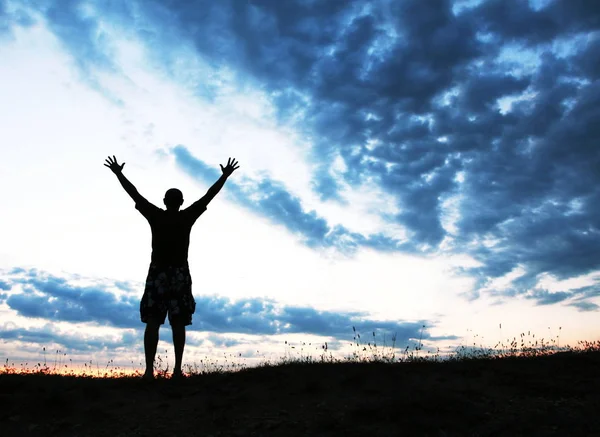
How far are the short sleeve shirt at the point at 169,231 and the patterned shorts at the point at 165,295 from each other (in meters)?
0.17

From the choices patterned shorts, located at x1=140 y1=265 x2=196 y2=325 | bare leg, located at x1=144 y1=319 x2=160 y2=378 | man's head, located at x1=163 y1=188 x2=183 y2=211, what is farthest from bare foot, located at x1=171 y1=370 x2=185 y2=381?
man's head, located at x1=163 y1=188 x2=183 y2=211

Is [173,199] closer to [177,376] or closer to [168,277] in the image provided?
[168,277]

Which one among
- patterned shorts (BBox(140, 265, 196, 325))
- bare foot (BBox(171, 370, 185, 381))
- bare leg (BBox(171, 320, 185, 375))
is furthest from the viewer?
bare foot (BBox(171, 370, 185, 381))

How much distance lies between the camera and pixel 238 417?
7.35 m

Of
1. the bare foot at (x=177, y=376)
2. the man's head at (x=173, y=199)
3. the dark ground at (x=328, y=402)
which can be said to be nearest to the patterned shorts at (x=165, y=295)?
the bare foot at (x=177, y=376)

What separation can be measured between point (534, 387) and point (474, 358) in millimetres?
2605

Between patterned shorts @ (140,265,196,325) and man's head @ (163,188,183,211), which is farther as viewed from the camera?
man's head @ (163,188,183,211)

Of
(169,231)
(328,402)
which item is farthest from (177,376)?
(328,402)

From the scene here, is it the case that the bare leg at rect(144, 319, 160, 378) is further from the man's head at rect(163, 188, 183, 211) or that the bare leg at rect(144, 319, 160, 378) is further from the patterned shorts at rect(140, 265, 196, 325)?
the man's head at rect(163, 188, 183, 211)

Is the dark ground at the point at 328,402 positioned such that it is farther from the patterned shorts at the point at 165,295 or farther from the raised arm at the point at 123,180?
the raised arm at the point at 123,180

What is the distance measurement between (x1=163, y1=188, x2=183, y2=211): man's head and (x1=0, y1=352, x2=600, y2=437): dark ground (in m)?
3.01

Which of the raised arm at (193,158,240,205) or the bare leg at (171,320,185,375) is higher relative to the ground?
the raised arm at (193,158,240,205)

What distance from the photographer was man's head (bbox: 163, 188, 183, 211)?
30.5ft

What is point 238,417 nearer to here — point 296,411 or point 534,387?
point 296,411
